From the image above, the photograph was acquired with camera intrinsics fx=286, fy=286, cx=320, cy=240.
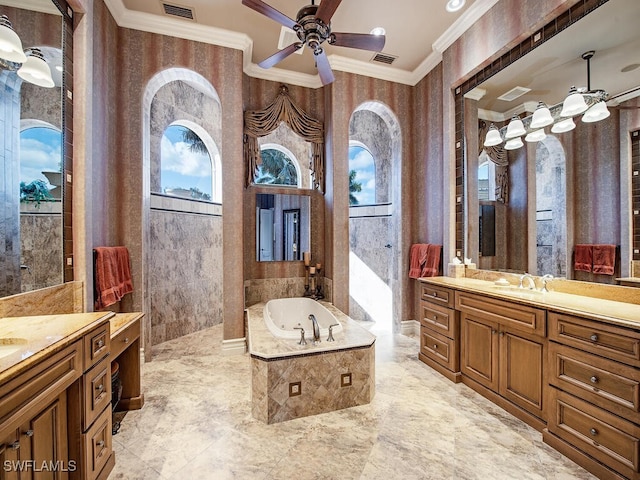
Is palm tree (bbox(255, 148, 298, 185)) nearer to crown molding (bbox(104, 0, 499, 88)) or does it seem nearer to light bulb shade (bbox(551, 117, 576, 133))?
crown molding (bbox(104, 0, 499, 88))

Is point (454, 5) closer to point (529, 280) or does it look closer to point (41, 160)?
point (529, 280)

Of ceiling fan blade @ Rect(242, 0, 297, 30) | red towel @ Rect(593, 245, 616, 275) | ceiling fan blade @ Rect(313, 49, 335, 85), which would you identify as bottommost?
red towel @ Rect(593, 245, 616, 275)

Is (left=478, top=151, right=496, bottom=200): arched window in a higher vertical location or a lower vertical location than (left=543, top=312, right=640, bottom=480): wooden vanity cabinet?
higher

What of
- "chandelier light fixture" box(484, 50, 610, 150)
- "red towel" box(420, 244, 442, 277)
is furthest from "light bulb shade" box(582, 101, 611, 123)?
"red towel" box(420, 244, 442, 277)

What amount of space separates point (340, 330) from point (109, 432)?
5.78 ft

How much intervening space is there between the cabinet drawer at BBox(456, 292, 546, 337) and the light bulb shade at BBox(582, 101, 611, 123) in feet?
4.86

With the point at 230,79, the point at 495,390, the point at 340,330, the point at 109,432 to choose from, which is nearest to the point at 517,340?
the point at 495,390

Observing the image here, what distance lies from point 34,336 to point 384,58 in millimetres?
4375

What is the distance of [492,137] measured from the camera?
117 inches

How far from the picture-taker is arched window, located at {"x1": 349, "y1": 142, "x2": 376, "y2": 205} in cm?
517

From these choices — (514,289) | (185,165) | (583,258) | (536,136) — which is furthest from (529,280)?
(185,165)

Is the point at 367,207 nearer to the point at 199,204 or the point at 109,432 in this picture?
the point at 199,204

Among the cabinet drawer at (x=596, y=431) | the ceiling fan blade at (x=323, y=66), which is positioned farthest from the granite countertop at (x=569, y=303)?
the ceiling fan blade at (x=323, y=66)

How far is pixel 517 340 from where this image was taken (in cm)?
219
